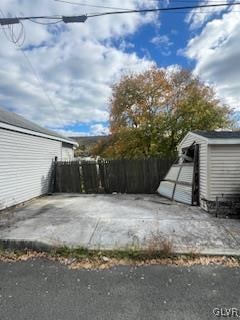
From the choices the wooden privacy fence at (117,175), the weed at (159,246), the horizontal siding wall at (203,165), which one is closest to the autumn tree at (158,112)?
the wooden privacy fence at (117,175)

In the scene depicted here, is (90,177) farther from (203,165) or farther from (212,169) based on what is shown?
(212,169)

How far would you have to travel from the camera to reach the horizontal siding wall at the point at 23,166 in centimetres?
863

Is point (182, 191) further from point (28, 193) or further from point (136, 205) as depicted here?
point (28, 193)

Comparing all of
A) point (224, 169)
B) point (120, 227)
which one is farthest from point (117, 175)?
point (120, 227)

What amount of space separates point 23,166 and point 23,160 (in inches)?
8.3

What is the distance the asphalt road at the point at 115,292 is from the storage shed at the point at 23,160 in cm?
465

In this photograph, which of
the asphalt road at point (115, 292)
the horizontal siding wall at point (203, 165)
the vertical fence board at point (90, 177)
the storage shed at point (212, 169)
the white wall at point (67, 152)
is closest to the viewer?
the asphalt road at point (115, 292)

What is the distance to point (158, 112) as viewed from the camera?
58.2 ft

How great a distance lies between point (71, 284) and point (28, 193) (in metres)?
6.93

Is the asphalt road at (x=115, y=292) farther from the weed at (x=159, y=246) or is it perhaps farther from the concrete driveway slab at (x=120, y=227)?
the concrete driveway slab at (x=120, y=227)

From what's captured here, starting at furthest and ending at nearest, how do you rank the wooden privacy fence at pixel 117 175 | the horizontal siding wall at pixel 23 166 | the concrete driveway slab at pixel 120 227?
the wooden privacy fence at pixel 117 175
the horizontal siding wall at pixel 23 166
the concrete driveway slab at pixel 120 227

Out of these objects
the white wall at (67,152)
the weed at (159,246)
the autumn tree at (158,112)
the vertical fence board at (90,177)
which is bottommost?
the weed at (159,246)

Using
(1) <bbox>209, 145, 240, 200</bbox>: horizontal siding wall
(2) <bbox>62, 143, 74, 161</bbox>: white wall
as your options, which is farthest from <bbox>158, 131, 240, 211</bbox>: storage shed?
(2) <bbox>62, 143, 74, 161</bbox>: white wall

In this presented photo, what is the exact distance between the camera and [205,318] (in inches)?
122
